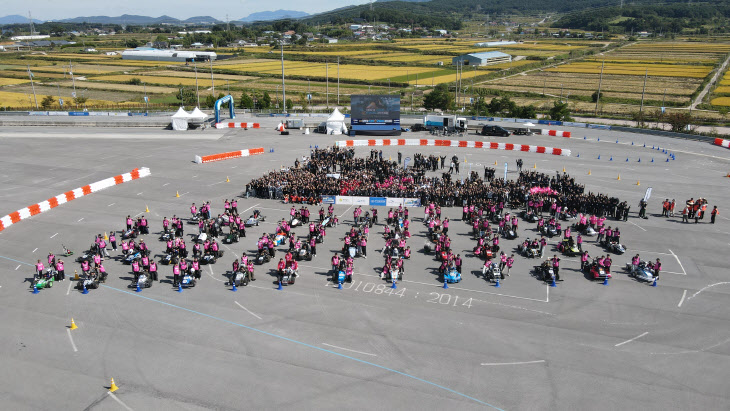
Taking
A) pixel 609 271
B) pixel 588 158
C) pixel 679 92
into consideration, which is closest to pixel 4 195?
pixel 609 271

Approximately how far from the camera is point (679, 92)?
9762 cm

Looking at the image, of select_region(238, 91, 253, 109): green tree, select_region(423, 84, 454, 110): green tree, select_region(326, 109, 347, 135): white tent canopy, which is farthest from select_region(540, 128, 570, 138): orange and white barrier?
select_region(238, 91, 253, 109): green tree

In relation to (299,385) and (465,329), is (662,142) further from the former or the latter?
(299,385)

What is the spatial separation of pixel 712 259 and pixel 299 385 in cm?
2412

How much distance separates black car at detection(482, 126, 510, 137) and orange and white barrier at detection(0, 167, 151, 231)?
134 feet

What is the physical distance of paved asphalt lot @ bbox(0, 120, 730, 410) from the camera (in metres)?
16.6

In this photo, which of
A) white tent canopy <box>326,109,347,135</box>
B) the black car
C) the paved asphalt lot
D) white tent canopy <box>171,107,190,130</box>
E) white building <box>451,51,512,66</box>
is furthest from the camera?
white building <box>451,51,512,66</box>

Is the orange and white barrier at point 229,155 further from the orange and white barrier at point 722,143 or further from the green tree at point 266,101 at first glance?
the orange and white barrier at point 722,143

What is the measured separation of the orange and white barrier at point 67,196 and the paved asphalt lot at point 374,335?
76 centimetres

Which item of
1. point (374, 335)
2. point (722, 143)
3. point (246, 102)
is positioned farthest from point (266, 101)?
point (374, 335)

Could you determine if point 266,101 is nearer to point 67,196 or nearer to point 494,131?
point 494,131

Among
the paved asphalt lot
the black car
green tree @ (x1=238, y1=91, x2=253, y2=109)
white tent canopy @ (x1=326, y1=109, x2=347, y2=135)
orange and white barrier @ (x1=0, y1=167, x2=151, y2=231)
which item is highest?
green tree @ (x1=238, y1=91, x2=253, y2=109)

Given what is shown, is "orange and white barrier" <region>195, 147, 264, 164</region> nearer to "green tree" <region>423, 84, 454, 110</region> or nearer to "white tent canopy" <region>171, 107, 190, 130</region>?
"white tent canopy" <region>171, 107, 190, 130</region>

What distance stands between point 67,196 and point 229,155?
17.6 m
